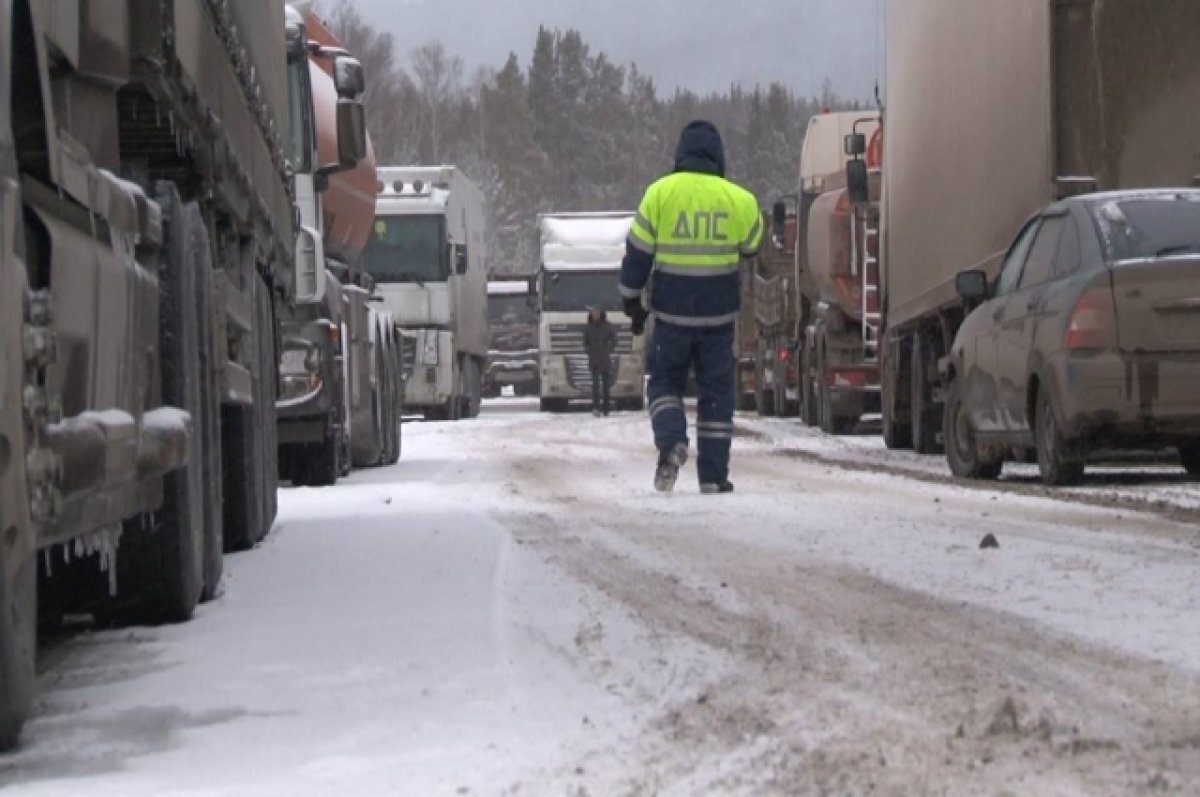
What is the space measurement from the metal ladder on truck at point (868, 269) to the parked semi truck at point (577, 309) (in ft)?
50.9

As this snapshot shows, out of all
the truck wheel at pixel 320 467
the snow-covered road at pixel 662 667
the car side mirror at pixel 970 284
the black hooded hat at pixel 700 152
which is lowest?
the snow-covered road at pixel 662 667

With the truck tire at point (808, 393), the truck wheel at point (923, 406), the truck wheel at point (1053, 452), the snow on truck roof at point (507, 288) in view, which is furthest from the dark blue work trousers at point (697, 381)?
the snow on truck roof at point (507, 288)

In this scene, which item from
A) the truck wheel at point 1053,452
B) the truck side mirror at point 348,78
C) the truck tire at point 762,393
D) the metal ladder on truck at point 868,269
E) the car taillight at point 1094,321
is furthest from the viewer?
the truck tire at point 762,393

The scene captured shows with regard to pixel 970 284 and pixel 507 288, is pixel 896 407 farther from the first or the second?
pixel 507 288

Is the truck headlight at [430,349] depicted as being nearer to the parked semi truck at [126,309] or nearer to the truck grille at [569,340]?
the truck grille at [569,340]

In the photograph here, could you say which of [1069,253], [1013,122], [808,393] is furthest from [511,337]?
[1069,253]

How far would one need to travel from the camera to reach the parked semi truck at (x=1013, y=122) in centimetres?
1394

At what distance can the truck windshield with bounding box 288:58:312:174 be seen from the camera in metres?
14.6

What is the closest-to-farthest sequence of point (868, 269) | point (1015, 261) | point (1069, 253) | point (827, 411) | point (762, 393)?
point (1069, 253)
point (1015, 261)
point (868, 269)
point (827, 411)
point (762, 393)

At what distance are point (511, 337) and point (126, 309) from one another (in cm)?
5037

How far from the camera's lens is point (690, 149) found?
12773 millimetres

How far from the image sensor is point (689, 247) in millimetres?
12633

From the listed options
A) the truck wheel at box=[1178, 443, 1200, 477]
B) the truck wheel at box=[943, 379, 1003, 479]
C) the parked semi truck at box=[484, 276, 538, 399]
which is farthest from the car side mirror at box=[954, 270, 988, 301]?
the parked semi truck at box=[484, 276, 538, 399]

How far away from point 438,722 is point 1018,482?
30.5 feet
